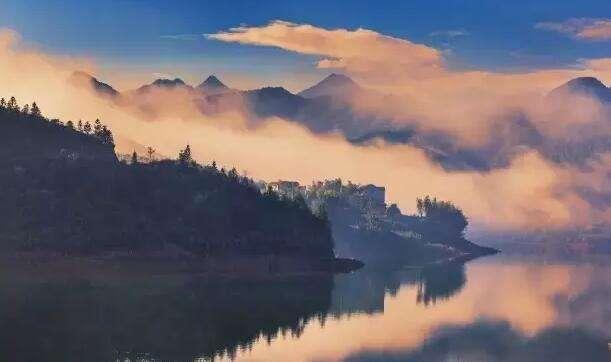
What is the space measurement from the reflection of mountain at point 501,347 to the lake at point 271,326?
154 millimetres

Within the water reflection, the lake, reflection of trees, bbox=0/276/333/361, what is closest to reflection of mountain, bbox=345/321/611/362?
the water reflection

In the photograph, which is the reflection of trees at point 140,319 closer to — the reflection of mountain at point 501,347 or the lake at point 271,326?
the lake at point 271,326

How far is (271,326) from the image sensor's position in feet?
465

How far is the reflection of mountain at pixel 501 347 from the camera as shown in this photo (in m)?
117

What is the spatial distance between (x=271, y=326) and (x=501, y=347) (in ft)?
119

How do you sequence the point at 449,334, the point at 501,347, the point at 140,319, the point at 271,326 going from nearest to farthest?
the point at 501,347 → the point at 140,319 → the point at 449,334 → the point at 271,326

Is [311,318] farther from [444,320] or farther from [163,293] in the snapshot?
[163,293]

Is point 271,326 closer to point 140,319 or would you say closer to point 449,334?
point 140,319

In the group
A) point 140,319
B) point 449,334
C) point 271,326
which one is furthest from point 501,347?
point 140,319

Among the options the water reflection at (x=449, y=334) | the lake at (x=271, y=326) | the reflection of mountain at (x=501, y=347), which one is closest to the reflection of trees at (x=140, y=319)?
the lake at (x=271, y=326)

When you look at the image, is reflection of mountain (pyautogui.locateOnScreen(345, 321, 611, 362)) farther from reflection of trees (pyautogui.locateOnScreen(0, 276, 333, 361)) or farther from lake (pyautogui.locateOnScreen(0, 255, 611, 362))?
reflection of trees (pyautogui.locateOnScreen(0, 276, 333, 361))

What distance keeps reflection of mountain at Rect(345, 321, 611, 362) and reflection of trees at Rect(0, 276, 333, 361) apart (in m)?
21.9

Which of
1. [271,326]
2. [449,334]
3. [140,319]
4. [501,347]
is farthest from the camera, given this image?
[271,326]

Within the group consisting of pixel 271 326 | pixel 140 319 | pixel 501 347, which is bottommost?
pixel 501 347
